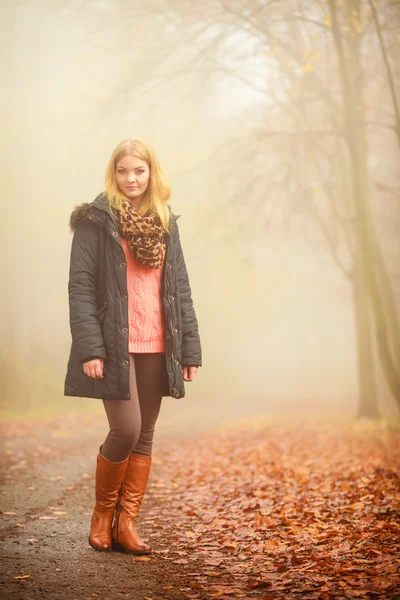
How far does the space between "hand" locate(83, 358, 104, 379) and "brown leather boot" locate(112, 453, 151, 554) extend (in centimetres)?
66

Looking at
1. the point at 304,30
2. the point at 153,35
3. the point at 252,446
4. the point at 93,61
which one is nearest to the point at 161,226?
the point at 252,446

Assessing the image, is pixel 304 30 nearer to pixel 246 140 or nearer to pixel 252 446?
pixel 246 140

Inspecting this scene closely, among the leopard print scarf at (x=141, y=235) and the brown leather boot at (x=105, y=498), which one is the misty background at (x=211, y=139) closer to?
the leopard print scarf at (x=141, y=235)

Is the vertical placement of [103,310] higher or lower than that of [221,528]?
higher

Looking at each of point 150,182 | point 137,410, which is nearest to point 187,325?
point 137,410

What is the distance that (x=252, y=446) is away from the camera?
10023mm

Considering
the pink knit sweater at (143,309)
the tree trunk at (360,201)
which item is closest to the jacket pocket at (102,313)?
the pink knit sweater at (143,309)

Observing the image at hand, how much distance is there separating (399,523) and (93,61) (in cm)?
1153

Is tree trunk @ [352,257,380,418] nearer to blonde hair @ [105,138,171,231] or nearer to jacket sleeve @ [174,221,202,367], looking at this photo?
jacket sleeve @ [174,221,202,367]

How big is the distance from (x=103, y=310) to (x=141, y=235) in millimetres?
501

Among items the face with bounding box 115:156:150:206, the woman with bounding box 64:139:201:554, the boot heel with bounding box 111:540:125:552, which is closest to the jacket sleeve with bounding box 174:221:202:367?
the woman with bounding box 64:139:201:554

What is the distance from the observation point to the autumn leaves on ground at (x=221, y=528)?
126 inches

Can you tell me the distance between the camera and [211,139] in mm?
15617

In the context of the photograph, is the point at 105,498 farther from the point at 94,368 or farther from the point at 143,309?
the point at 143,309
